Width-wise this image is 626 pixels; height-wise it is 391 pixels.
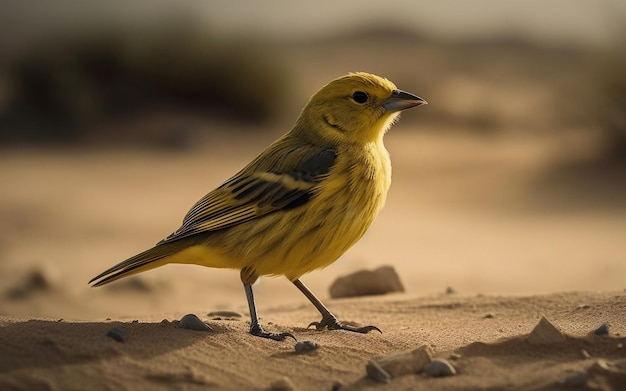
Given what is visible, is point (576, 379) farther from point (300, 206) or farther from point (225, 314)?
point (225, 314)

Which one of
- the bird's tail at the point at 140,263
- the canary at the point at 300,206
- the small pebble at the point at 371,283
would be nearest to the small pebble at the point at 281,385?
the canary at the point at 300,206

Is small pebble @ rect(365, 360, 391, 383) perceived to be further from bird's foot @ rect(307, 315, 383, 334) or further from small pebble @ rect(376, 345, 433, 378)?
bird's foot @ rect(307, 315, 383, 334)

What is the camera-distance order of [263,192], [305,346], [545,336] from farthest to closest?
1. [263,192]
2. [305,346]
3. [545,336]

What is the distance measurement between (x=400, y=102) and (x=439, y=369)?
8.01 feet

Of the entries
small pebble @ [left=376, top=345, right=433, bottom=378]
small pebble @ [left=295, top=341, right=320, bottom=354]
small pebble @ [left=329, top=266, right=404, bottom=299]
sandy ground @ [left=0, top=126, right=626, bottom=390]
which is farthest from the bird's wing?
small pebble @ [left=329, top=266, right=404, bottom=299]

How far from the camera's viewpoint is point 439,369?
14.8ft

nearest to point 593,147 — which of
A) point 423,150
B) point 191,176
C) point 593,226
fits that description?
point 423,150

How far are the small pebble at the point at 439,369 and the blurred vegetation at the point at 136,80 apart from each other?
17436 mm

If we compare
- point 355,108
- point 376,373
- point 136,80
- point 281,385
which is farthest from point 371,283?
point 136,80

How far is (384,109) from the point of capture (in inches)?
253

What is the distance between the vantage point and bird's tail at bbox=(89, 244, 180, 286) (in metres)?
5.71

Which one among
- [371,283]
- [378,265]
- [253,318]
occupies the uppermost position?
[378,265]

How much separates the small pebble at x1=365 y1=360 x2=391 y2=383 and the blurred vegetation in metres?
17.3

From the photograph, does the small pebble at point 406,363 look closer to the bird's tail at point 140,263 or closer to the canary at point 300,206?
the canary at point 300,206
